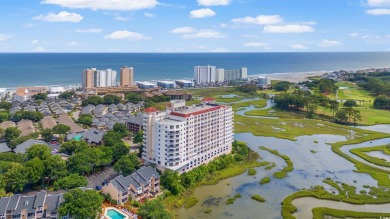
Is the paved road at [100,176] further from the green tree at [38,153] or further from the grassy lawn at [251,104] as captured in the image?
the grassy lawn at [251,104]

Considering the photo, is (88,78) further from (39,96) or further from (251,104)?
(251,104)

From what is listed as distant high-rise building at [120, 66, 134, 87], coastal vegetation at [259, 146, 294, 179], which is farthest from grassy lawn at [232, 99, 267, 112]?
distant high-rise building at [120, 66, 134, 87]

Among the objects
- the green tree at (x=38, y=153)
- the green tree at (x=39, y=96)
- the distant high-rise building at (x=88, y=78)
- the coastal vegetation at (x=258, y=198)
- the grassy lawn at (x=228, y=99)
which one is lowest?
the coastal vegetation at (x=258, y=198)

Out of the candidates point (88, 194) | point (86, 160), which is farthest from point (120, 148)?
point (88, 194)

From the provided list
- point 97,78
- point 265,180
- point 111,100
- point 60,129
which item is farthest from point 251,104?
point 265,180

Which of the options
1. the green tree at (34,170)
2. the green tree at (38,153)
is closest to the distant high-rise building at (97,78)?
the green tree at (38,153)

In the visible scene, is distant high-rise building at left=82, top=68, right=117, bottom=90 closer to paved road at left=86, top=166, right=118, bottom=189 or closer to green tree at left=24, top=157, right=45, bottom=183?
paved road at left=86, top=166, right=118, bottom=189
